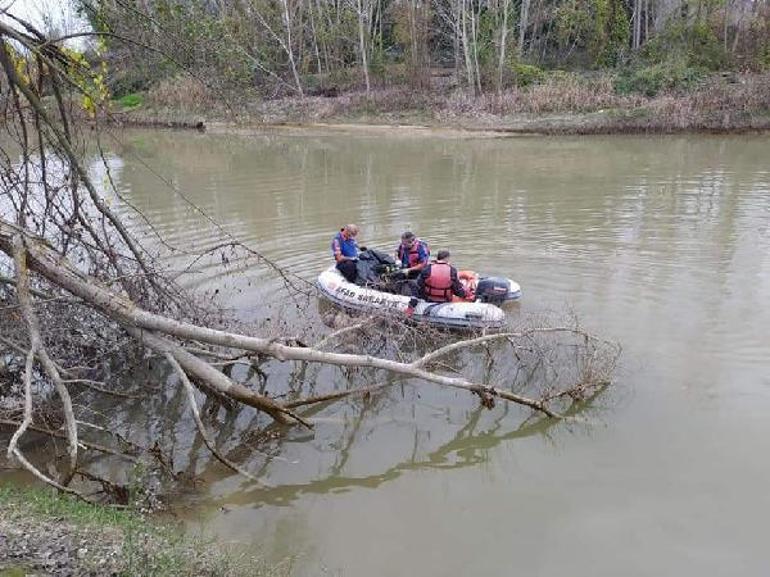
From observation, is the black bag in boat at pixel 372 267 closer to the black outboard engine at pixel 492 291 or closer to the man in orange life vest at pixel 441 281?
the man in orange life vest at pixel 441 281

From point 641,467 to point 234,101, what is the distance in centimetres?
488

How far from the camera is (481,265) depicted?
40.7 ft

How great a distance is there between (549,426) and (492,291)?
322cm

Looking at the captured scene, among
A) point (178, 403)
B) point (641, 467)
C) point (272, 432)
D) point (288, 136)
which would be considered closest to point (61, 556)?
point (272, 432)

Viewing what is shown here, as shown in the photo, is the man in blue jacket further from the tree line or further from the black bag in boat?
the tree line

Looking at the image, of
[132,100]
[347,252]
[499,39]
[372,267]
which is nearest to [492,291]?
[372,267]

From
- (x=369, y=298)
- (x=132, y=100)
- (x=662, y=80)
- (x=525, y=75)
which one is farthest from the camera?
(x=132, y=100)

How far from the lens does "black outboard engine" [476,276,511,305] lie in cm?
1021

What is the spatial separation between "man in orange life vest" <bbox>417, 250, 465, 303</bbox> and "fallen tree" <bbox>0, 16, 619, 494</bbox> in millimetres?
872

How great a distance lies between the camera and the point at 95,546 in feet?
15.1

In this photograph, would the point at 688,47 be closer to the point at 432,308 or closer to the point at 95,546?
the point at 432,308

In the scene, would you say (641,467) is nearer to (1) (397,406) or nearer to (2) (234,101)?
(1) (397,406)

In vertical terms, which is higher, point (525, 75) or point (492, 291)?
point (525, 75)

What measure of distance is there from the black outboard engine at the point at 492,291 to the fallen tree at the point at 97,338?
1.19m
